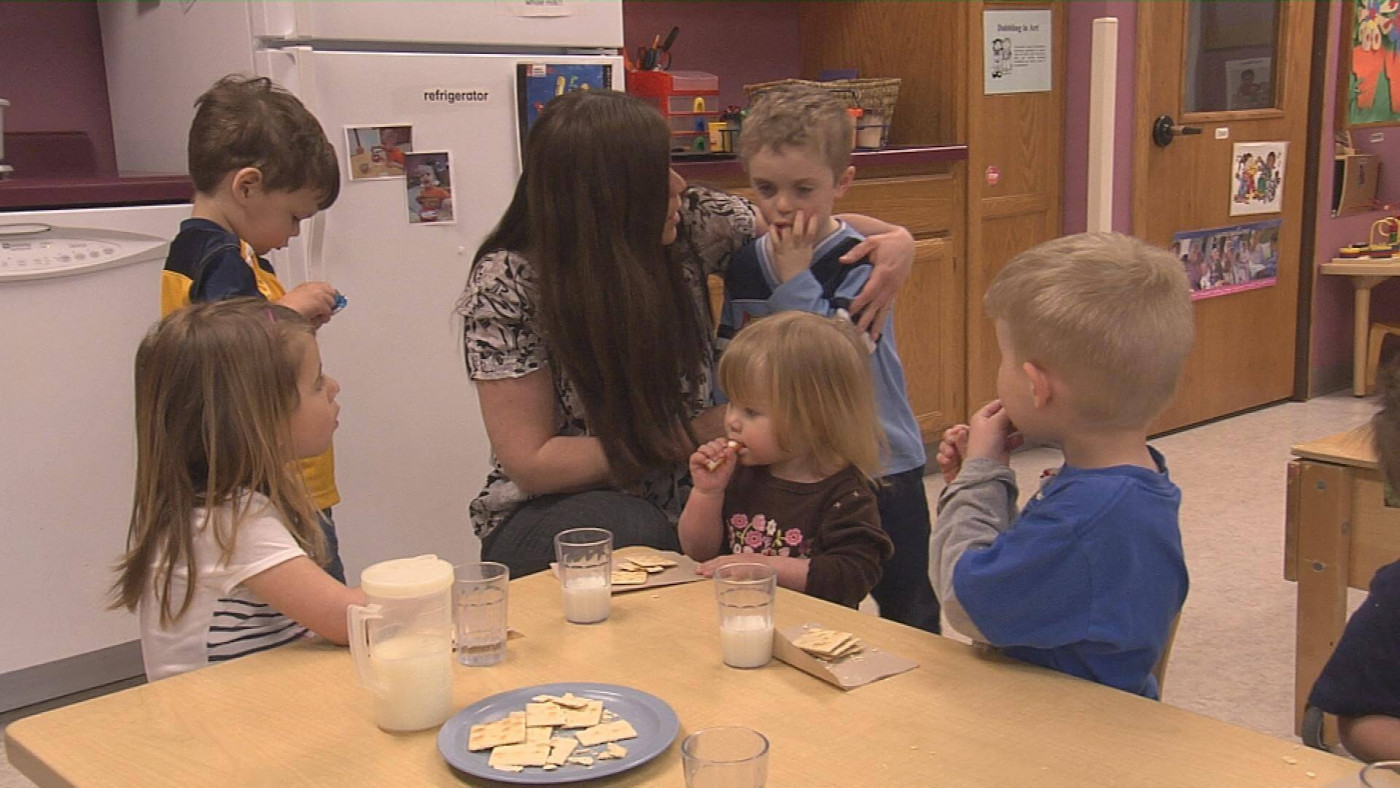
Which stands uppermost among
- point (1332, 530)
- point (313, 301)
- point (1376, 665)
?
point (313, 301)

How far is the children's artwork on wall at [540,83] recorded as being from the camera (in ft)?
9.08

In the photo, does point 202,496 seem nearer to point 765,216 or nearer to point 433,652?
point 433,652

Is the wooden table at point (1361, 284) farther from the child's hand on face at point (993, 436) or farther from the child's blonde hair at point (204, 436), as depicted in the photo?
the child's blonde hair at point (204, 436)

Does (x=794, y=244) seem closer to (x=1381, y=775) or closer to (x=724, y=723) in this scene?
(x=724, y=723)

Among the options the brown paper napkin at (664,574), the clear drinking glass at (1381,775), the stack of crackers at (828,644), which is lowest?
the brown paper napkin at (664,574)

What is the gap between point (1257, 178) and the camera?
4.98 metres

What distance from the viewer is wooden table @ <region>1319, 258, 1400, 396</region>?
16.7 feet

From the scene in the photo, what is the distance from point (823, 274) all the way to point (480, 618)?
93cm

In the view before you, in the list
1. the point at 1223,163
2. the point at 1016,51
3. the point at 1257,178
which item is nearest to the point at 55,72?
the point at 1016,51

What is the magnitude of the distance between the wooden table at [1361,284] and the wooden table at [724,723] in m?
4.65

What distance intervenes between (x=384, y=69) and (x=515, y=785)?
6.34ft

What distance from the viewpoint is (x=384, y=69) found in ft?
8.42

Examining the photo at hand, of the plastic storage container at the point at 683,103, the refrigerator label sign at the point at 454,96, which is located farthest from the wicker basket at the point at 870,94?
the refrigerator label sign at the point at 454,96

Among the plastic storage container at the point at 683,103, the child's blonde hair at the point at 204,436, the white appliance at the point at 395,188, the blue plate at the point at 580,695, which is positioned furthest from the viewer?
the plastic storage container at the point at 683,103
